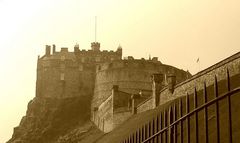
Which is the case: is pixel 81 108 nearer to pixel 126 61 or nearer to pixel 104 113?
pixel 126 61

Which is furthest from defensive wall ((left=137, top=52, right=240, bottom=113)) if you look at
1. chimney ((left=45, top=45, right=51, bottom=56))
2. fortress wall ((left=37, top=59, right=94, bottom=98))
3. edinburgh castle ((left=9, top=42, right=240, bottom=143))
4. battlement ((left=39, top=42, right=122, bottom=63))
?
chimney ((left=45, top=45, right=51, bottom=56))

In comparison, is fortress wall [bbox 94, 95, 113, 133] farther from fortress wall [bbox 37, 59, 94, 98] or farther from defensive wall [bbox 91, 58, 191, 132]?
fortress wall [bbox 37, 59, 94, 98]

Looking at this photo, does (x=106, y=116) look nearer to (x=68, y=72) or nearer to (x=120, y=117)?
(x=120, y=117)

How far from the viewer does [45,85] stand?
259 feet

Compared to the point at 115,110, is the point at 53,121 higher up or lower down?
lower down

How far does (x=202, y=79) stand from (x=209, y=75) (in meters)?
1.06

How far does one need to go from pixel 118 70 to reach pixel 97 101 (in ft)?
15.7

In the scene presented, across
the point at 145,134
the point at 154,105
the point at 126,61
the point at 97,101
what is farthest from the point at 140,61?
the point at 145,134

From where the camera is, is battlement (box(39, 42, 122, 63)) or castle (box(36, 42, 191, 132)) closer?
castle (box(36, 42, 191, 132))

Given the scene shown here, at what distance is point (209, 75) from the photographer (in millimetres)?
33031

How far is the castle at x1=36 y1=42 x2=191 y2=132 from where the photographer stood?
177 ft

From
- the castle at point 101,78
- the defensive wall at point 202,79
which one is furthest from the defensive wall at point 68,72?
the defensive wall at point 202,79

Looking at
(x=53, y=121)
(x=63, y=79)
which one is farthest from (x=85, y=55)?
A: (x=53, y=121)

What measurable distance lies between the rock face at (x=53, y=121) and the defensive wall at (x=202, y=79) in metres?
27.1
